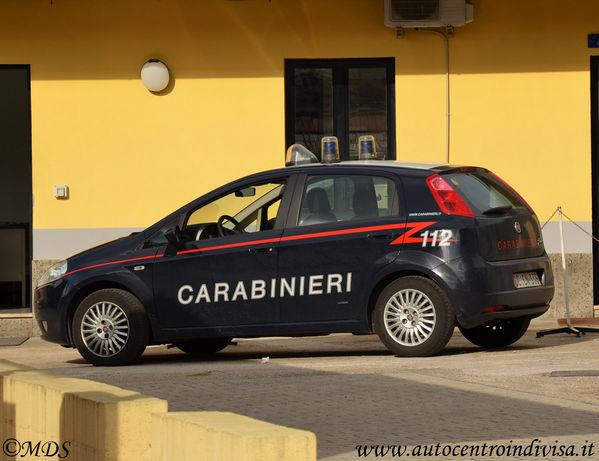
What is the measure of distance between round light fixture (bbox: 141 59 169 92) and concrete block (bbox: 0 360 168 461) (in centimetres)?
909

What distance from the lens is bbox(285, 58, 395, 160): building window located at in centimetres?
1612

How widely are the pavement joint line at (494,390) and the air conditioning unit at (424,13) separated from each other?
6.86 meters

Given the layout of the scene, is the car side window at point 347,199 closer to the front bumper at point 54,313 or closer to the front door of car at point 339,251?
the front door of car at point 339,251

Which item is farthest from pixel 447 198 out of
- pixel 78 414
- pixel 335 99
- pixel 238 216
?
pixel 335 99

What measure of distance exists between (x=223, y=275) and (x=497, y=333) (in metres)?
2.65

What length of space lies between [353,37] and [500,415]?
9.04m

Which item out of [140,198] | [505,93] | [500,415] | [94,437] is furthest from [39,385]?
[505,93]

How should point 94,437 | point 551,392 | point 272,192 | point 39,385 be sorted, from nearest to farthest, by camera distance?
point 94,437 → point 39,385 → point 551,392 → point 272,192

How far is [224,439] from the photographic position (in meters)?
4.52

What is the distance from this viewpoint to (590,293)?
15.5 meters

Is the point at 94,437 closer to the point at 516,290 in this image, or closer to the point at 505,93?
the point at 516,290

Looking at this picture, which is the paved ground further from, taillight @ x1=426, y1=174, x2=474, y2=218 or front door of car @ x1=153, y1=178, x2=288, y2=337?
taillight @ x1=426, y1=174, x2=474, y2=218

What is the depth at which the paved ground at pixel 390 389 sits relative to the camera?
710cm

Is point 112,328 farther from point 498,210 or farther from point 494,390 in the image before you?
point 494,390
